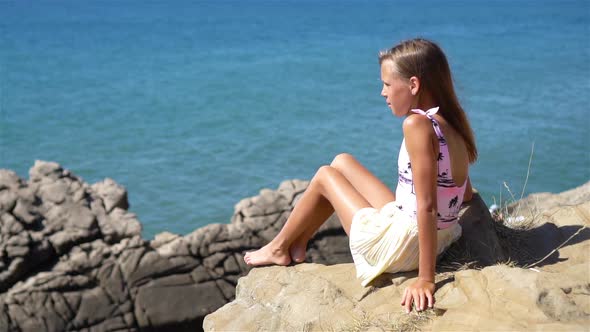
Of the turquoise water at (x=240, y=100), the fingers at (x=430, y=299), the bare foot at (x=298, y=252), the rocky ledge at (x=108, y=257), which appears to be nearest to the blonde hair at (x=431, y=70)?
the turquoise water at (x=240, y=100)

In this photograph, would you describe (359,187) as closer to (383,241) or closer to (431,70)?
(383,241)

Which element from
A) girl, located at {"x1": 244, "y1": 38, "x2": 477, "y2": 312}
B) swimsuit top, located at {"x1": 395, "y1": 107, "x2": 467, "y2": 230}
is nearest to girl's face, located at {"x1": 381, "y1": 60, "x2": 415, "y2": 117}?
girl, located at {"x1": 244, "y1": 38, "x2": 477, "y2": 312}

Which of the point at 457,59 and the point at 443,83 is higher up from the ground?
the point at 443,83

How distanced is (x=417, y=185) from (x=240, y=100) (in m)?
20.5

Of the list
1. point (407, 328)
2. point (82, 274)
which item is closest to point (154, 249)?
point (82, 274)

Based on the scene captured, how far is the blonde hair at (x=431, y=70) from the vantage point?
4.04 m

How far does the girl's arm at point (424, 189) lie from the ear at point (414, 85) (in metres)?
0.26

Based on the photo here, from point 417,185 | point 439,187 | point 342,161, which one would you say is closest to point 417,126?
point 417,185

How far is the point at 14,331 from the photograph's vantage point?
24.1 feet

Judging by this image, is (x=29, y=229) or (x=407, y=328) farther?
(x=29, y=229)

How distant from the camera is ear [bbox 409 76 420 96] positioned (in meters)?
4.06

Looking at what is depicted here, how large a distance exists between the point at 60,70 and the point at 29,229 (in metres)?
20.2

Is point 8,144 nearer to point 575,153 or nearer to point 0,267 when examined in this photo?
point 0,267

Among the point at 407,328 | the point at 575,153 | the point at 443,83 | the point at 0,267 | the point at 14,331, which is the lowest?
the point at 575,153
